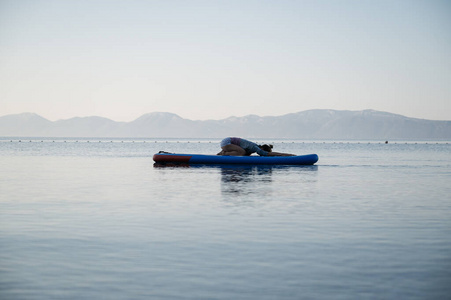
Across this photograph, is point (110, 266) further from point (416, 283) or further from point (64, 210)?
point (64, 210)

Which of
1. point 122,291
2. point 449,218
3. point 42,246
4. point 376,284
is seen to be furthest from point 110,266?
point 449,218

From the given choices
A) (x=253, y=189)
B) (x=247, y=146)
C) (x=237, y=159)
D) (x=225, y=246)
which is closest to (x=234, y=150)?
(x=247, y=146)

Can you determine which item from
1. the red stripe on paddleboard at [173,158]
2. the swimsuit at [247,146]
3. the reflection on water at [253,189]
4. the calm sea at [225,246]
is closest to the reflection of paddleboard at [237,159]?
the red stripe on paddleboard at [173,158]

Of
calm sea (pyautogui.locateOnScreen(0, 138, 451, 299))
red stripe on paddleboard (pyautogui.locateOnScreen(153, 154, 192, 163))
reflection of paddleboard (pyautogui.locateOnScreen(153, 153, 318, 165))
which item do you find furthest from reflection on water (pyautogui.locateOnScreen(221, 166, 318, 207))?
red stripe on paddleboard (pyautogui.locateOnScreen(153, 154, 192, 163))

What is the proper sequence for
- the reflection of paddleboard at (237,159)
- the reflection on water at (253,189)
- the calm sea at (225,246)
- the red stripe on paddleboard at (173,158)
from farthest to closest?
the red stripe on paddleboard at (173,158), the reflection of paddleboard at (237,159), the reflection on water at (253,189), the calm sea at (225,246)

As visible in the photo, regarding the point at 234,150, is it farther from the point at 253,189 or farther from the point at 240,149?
the point at 253,189

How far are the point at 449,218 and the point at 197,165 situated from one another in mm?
26847

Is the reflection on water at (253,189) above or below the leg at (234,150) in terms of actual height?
below

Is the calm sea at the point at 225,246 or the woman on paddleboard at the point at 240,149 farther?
the woman on paddleboard at the point at 240,149

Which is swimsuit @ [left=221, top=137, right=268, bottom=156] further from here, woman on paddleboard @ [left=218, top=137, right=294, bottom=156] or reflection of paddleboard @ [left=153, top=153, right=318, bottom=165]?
reflection of paddleboard @ [left=153, top=153, right=318, bottom=165]

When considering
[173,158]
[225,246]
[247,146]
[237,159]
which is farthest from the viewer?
[173,158]

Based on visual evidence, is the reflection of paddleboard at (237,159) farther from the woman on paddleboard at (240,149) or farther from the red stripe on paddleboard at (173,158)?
the woman on paddleboard at (240,149)

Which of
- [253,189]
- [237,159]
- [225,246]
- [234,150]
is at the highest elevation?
[234,150]

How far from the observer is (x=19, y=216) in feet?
46.3
